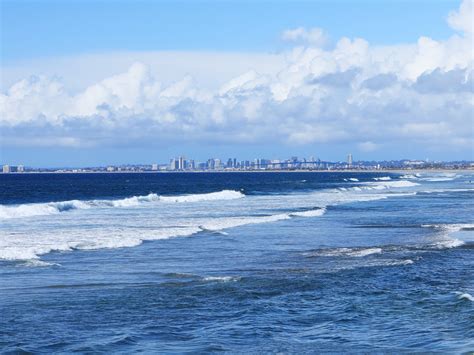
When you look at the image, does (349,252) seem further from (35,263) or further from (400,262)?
(35,263)

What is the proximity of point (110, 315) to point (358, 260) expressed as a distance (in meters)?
12.4

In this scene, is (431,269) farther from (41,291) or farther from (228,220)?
(228,220)

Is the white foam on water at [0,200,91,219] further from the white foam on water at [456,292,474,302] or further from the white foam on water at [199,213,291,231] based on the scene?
the white foam on water at [456,292,474,302]

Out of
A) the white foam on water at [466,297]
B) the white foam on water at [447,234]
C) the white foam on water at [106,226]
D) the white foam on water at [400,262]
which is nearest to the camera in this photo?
the white foam on water at [466,297]

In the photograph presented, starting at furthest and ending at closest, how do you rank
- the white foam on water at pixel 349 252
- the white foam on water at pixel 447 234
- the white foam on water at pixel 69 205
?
the white foam on water at pixel 69 205
the white foam on water at pixel 447 234
the white foam on water at pixel 349 252

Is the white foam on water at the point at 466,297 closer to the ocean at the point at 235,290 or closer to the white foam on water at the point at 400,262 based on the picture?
the ocean at the point at 235,290

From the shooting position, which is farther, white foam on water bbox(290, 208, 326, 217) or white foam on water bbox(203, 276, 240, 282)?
white foam on water bbox(290, 208, 326, 217)

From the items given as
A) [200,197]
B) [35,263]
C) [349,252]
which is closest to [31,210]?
[200,197]

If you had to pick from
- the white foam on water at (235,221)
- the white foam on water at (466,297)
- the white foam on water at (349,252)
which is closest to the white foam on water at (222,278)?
the white foam on water at (466,297)

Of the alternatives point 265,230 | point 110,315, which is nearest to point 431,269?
point 110,315

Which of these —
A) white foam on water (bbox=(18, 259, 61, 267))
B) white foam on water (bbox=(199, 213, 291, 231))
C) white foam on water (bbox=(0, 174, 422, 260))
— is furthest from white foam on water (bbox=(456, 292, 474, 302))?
white foam on water (bbox=(199, 213, 291, 231))

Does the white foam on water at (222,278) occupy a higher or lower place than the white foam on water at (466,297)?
higher

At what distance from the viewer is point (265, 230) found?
41.3 metres

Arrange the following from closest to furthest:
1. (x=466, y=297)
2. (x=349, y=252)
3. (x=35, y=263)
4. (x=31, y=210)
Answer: (x=466, y=297), (x=35, y=263), (x=349, y=252), (x=31, y=210)
